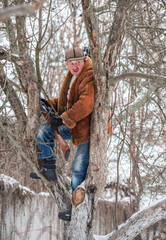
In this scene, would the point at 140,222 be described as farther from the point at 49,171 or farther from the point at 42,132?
the point at 42,132

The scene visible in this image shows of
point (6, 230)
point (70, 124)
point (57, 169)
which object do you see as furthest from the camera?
point (6, 230)

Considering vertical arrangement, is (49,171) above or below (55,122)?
below

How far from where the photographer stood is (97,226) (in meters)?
4.41

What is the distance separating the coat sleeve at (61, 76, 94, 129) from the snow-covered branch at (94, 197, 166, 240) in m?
1.20

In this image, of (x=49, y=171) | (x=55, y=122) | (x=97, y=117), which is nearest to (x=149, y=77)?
(x=97, y=117)

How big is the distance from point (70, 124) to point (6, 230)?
262cm

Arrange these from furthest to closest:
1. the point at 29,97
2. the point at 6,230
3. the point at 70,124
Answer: the point at 6,230, the point at 29,97, the point at 70,124

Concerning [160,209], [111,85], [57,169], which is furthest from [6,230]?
[111,85]

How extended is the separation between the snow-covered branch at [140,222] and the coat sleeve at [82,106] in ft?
A: 3.93

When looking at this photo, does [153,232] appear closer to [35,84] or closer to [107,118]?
[107,118]

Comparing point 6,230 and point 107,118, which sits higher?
point 107,118

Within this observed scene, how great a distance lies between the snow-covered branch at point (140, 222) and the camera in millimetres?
2922

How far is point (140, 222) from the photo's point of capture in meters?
2.93

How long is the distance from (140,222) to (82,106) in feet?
4.47
